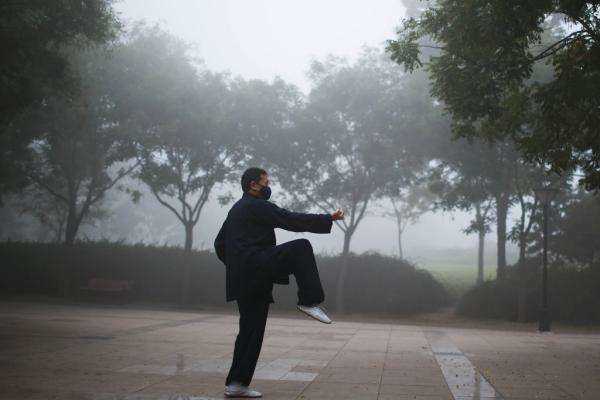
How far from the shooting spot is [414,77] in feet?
81.3

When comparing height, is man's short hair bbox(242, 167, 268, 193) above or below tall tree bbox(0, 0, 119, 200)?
below

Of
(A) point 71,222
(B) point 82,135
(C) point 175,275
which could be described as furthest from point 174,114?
(C) point 175,275

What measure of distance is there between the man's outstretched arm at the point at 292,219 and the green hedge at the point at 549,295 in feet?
64.3

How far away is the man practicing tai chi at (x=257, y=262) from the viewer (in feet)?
17.1

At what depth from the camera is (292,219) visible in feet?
17.4

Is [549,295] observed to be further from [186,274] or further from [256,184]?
[256,184]

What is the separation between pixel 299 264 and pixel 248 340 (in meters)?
0.92

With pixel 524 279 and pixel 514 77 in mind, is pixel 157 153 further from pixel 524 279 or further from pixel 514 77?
pixel 514 77

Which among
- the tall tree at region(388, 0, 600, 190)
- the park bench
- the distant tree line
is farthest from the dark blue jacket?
the park bench

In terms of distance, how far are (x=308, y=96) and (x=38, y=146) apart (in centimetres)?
1325

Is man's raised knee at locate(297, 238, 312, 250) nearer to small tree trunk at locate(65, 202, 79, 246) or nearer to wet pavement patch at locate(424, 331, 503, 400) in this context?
wet pavement patch at locate(424, 331, 503, 400)

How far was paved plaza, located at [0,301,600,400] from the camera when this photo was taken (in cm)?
588

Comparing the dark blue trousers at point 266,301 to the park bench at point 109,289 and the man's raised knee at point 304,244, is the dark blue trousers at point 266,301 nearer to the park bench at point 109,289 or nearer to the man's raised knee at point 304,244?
the man's raised knee at point 304,244

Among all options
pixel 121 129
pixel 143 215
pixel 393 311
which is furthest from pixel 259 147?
pixel 143 215
